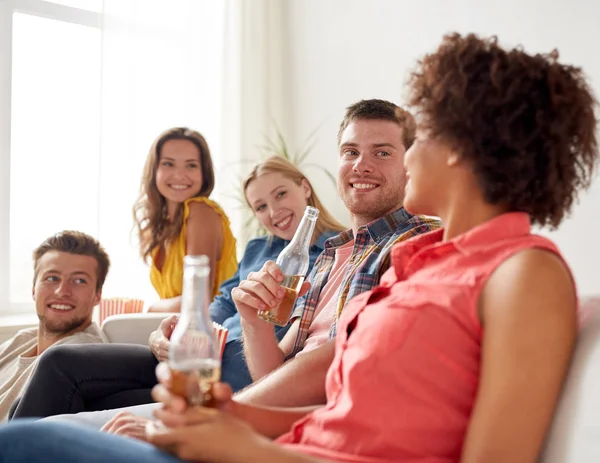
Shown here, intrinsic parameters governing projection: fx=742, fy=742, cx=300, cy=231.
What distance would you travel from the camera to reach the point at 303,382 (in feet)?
4.85

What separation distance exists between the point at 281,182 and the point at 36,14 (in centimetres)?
206

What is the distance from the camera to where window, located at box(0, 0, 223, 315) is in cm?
389

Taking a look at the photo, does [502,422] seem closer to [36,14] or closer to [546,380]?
[546,380]

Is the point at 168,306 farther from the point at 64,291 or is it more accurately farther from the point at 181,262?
the point at 64,291

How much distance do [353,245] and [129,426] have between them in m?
0.80

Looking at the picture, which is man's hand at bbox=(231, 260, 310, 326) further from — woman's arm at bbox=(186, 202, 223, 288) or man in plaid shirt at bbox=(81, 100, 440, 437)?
woman's arm at bbox=(186, 202, 223, 288)

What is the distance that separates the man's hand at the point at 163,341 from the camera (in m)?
2.00

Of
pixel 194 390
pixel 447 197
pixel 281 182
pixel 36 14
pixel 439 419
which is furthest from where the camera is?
pixel 36 14

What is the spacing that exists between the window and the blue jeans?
2977 mm

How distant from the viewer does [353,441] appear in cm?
103

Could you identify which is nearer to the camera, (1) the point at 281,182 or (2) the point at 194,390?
(2) the point at 194,390

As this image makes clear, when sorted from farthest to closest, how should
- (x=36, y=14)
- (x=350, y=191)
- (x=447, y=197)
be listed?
(x=36, y=14)
(x=350, y=191)
(x=447, y=197)

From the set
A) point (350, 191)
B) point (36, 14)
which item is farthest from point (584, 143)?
point (36, 14)

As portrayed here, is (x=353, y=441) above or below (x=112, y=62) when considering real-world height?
below
